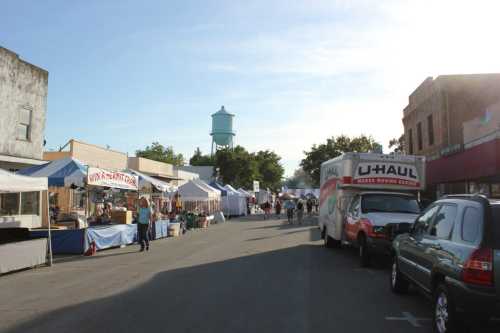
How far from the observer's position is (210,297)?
769 cm

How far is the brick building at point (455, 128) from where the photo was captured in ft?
58.2

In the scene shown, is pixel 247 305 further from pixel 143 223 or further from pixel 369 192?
pixel 143 223

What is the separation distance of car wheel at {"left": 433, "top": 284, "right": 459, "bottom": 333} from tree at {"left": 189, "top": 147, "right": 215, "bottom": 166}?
81.8 metres

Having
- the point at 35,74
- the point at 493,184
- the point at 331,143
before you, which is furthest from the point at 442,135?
the point at 331,143

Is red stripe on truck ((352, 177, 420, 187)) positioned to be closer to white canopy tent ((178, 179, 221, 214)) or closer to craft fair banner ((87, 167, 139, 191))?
craft fair banner ((87, 167, 139, 191))

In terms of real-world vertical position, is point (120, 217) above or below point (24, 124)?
below

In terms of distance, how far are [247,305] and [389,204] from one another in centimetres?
669

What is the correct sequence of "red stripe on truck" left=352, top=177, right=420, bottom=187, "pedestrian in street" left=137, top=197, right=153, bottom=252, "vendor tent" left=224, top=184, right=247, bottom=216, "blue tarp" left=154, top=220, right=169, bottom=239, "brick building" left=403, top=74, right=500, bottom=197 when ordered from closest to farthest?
"red stripe on truck" left=352, top=177, right=420, bottom=187, "pedestrian in street" left=137, top=197, right=153, bottom=252, "brick building" left=403, top=74, right=500, bottom=197, "blue tarp" left=154, top=220, right=169, bottom=239, "vendor tent" left=224, top=184, right=247, bottom=216

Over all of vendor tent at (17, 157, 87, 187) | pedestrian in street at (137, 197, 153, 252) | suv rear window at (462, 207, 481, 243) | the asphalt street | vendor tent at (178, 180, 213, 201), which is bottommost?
the asphalt street

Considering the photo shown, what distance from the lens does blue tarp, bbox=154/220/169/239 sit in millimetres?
20138

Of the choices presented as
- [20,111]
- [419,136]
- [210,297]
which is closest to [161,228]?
[20,111]

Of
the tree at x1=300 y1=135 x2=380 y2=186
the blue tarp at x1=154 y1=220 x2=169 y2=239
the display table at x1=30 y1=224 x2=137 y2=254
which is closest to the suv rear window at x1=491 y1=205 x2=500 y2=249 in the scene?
the display table at x1=30 y1=224 x2=137 y2=254

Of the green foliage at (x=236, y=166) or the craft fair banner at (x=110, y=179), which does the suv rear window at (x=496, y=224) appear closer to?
the craft fair banner at (x=110, y=179)

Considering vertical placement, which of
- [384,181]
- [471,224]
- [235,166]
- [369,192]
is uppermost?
[235,166]
